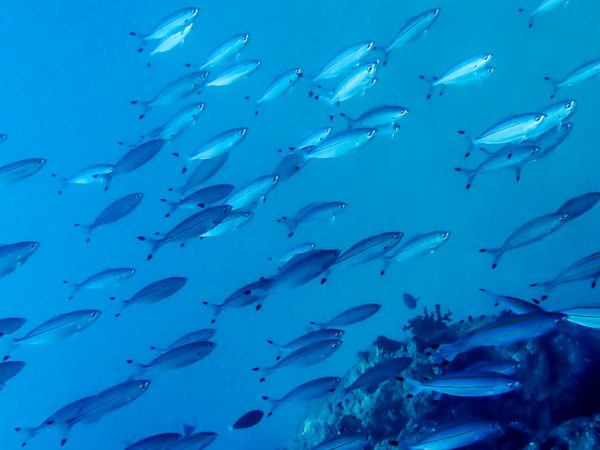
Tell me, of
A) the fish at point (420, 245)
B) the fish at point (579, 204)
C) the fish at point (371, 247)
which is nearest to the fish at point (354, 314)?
the fish at point (420, 245)

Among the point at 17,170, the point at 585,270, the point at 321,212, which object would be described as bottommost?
the point at 585,270

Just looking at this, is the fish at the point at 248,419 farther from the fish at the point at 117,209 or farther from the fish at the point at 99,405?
the fish at the point at 117,209

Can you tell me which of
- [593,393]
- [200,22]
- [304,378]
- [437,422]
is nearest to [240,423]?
[437,422]

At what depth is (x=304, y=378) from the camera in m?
31.7

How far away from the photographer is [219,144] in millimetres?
6844

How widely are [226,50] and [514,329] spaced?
234 inches

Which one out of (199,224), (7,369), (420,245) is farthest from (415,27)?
(7,369)

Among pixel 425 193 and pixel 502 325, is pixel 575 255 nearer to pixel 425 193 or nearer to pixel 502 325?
pixel 425 193

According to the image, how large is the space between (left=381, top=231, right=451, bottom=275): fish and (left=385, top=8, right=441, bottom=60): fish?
10.7ft

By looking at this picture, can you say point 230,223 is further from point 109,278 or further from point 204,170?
point 109,278

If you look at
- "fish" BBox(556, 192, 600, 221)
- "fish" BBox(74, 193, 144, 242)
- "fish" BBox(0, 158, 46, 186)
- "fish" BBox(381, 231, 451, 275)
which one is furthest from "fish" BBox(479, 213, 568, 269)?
"fish" BBox(0, 158, 46, 186)

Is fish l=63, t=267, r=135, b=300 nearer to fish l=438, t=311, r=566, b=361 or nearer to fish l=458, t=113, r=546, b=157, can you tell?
fish l=438, t=311, r=566, b=361

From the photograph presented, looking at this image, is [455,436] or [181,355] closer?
[455,436]

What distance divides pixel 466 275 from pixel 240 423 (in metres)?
27.3
